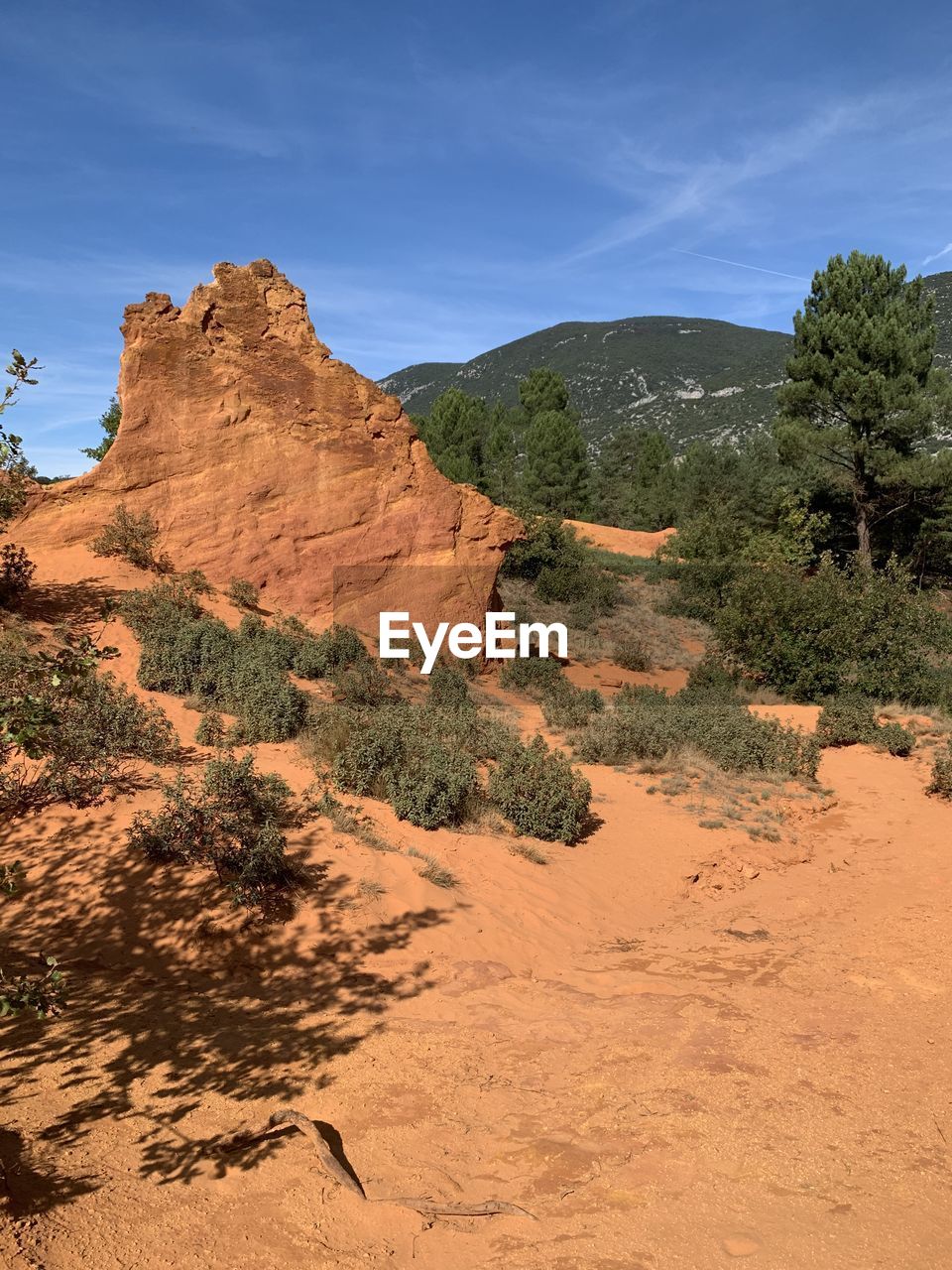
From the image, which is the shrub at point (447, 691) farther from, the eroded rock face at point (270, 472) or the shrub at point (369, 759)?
the shrub at point (369, 759)

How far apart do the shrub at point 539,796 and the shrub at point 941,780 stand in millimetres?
4753

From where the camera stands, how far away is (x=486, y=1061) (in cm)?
439

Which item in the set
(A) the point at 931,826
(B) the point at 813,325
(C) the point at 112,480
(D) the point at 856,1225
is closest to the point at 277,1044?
(D) the point at 856,1225

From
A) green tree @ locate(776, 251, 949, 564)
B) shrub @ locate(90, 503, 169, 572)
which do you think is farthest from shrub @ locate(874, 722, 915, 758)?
green tree @ locate(776, 251, 949, 564)

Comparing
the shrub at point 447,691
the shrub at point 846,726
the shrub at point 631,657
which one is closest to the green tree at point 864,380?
the shrub at point 631,657

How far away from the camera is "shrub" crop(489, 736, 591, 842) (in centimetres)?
824

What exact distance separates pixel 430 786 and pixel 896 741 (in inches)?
299

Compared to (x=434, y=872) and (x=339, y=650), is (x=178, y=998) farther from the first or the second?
(x=339, y=650)

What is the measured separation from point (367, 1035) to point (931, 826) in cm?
745

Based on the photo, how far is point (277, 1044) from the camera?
442cm

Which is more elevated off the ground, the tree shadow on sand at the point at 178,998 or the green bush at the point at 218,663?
the green bush at the point at 218,663

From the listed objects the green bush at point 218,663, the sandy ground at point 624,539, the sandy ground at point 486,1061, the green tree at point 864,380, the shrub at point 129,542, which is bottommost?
the sandy ground at point 486,1061

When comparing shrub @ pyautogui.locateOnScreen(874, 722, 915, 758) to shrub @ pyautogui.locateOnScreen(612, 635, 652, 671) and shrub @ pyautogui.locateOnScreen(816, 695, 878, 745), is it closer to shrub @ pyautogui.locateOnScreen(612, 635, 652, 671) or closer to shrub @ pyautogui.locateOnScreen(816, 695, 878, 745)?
shrub @ pyautogui.locateOnScreen(816, 695, 878, 745)

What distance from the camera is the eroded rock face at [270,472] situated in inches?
516
